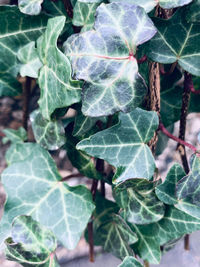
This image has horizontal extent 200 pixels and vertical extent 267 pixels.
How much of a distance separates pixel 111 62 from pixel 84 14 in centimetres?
17

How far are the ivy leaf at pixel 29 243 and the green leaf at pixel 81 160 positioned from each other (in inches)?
6.1

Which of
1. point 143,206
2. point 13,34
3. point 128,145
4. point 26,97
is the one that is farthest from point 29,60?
point 143,206

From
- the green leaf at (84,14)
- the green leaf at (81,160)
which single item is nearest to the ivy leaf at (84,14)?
the green leaf at (84,14)

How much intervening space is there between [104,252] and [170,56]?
560 millimetres

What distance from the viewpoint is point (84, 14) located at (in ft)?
2.04

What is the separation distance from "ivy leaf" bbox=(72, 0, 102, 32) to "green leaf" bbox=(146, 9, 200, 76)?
13 centimetres

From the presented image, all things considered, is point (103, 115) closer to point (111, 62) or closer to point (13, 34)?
point (111, 62)

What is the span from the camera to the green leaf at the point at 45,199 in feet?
2.13

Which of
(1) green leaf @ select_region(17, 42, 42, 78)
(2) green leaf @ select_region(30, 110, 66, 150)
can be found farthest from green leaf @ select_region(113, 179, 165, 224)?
(1) green leaf @ select_region(17, 42, 42, 78)

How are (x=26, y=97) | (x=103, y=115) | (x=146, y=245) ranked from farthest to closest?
(x=26, y=97), (x=146, y=245), (x=103, y=115)

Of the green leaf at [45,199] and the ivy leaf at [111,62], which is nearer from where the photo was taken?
the ivy leaf at [111,62]

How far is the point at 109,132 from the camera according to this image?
59 centimetres

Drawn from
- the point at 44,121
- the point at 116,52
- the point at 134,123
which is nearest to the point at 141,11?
the point at 116,52

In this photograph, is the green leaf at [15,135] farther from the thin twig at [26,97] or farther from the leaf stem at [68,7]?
the leaf stem at [68,7]
